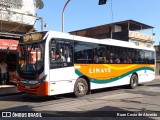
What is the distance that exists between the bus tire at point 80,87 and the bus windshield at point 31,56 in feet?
8.01

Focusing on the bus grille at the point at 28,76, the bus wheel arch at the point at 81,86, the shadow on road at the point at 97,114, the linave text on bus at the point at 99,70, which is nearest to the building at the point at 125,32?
the linave text on bus at the point at 99,70

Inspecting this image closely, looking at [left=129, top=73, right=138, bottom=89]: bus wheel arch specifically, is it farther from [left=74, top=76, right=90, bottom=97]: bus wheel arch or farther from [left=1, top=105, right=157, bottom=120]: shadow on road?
[left=1, top=105, right=157, bottom=120]: shadow on road

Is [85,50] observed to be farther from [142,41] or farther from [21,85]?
[142,41]

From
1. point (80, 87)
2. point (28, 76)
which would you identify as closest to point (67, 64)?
point (80, 87)

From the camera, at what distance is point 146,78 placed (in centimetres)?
2022

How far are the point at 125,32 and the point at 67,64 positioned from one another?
34.4 m

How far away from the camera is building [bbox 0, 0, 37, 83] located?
18.4m

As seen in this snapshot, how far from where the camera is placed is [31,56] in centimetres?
1231

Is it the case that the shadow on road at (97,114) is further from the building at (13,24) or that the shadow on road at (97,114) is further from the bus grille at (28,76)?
the building at (13,24)

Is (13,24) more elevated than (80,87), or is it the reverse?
(13,24)

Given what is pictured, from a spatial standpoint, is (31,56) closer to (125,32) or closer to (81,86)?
(81,86)

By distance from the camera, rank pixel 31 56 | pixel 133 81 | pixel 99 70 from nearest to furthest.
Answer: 1. pixel 31 56
2. pixel 99 70
3. pixel 133 81

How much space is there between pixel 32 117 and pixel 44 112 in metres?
0.86

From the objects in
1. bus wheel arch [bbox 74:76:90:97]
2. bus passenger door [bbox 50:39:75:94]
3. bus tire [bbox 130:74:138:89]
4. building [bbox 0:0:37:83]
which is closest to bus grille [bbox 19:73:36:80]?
bus passenger door [bbox 50:39:75:94]
